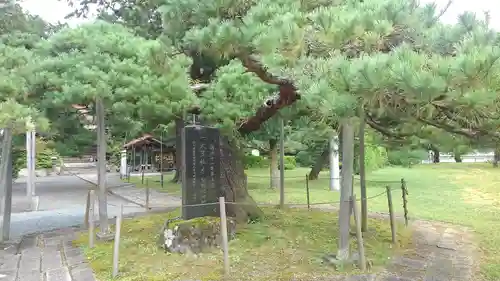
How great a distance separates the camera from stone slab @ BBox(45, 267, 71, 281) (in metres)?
5.19

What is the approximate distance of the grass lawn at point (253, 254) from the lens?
17.1 ft

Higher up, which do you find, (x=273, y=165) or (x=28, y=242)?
(x=273, y=165)

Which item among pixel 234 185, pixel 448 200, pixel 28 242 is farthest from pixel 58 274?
pixel 448 200

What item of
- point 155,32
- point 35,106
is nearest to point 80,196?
point 155,32

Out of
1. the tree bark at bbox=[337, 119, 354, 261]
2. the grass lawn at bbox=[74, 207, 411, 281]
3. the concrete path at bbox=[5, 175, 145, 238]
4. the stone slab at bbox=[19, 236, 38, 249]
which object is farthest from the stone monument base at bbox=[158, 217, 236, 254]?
the stone slab at bbox=[19, 236, 38, 249]

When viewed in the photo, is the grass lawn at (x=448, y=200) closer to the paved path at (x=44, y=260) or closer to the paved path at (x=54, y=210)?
the paved path at (x=54, y=210)

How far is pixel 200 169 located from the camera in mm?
6840

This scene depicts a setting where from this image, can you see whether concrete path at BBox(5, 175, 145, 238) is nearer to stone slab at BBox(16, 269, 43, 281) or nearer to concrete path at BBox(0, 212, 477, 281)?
concrete path at BBox(0, 212, 477, 281)

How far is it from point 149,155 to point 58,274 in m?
22.7

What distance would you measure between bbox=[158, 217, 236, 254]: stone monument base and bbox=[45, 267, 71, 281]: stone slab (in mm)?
1346

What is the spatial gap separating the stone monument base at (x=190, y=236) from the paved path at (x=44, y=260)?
114cm

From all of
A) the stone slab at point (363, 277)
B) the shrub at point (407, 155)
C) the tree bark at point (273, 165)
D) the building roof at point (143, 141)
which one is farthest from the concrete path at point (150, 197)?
the building roof at point (143, 141)

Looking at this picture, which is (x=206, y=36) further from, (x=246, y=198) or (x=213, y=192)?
(x=246, y=198)

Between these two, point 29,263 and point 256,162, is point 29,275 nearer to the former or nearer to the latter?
point 29,263
